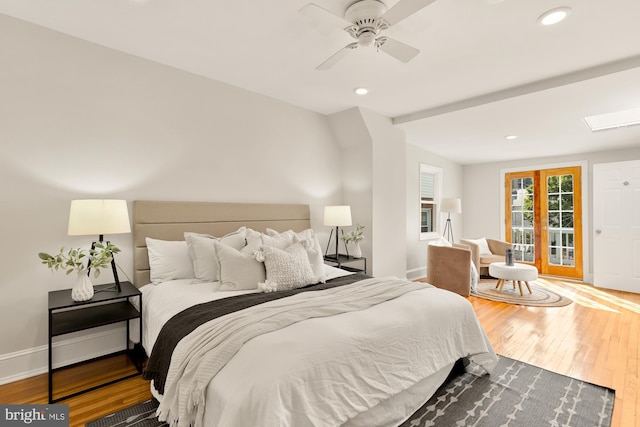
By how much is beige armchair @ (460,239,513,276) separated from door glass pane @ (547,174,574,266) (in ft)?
2.78

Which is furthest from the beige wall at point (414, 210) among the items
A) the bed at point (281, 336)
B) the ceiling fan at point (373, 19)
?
the ceiling fan at point (373, 19)

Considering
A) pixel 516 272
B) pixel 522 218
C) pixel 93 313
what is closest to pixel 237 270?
pixel 93 313

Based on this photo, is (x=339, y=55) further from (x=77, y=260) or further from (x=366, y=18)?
(x=77, y=260)

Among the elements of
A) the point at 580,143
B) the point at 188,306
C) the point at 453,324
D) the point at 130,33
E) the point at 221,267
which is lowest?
the point at 453,324

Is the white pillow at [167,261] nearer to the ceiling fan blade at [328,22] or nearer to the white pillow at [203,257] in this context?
the white pillow at [203,257]

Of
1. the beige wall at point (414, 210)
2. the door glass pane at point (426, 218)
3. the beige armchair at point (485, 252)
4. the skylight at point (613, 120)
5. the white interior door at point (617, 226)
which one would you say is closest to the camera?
the skylight at point (613, 120)

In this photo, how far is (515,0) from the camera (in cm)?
204

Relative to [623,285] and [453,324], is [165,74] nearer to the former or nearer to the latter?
[453,324]

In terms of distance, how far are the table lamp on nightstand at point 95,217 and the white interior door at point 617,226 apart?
21.7 feet

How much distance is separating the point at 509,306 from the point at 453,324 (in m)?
2.59

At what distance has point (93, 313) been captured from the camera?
7.76ft

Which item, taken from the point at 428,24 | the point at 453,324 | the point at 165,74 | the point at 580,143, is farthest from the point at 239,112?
the point at 580,143

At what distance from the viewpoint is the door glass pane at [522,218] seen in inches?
246

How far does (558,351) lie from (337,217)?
2563 mm
